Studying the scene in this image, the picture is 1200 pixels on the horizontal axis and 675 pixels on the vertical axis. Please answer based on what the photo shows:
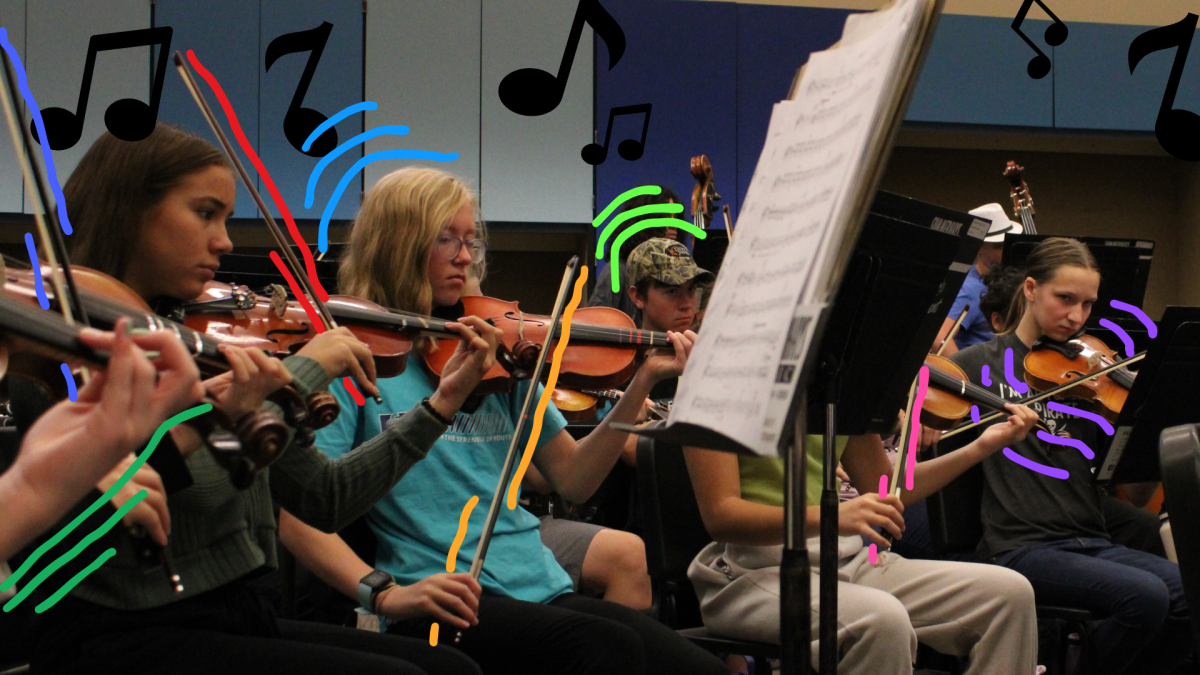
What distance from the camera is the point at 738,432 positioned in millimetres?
754

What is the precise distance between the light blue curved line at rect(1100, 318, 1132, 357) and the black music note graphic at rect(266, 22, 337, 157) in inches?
117

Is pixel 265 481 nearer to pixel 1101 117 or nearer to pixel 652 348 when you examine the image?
pixel 652 348

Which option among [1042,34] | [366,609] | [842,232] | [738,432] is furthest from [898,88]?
[1042,34]

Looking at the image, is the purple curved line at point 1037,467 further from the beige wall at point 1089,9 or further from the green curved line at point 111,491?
the beige wall at point 1089,9

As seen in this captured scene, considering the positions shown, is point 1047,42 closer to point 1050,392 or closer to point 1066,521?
point 1050,392

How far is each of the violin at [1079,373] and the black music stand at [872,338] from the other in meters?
1.27

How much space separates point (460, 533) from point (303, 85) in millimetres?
3231

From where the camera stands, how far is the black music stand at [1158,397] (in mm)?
1893

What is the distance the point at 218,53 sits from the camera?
4.25 metres

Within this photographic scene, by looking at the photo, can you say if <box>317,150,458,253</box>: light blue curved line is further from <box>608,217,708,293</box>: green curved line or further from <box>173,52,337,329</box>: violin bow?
<box>173,52,337,329</box>: violin bow

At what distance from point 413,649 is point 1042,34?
15.3 ft

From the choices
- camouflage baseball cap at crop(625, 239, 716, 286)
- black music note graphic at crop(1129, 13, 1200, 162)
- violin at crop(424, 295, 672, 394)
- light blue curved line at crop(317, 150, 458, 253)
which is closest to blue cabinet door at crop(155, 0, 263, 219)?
light blue curved line at crop(317, 150, 458, 253)

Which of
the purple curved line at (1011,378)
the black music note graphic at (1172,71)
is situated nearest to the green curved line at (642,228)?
the purple curved line at (1011,378)

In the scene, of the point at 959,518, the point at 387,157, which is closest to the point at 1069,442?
the point at 959,518
